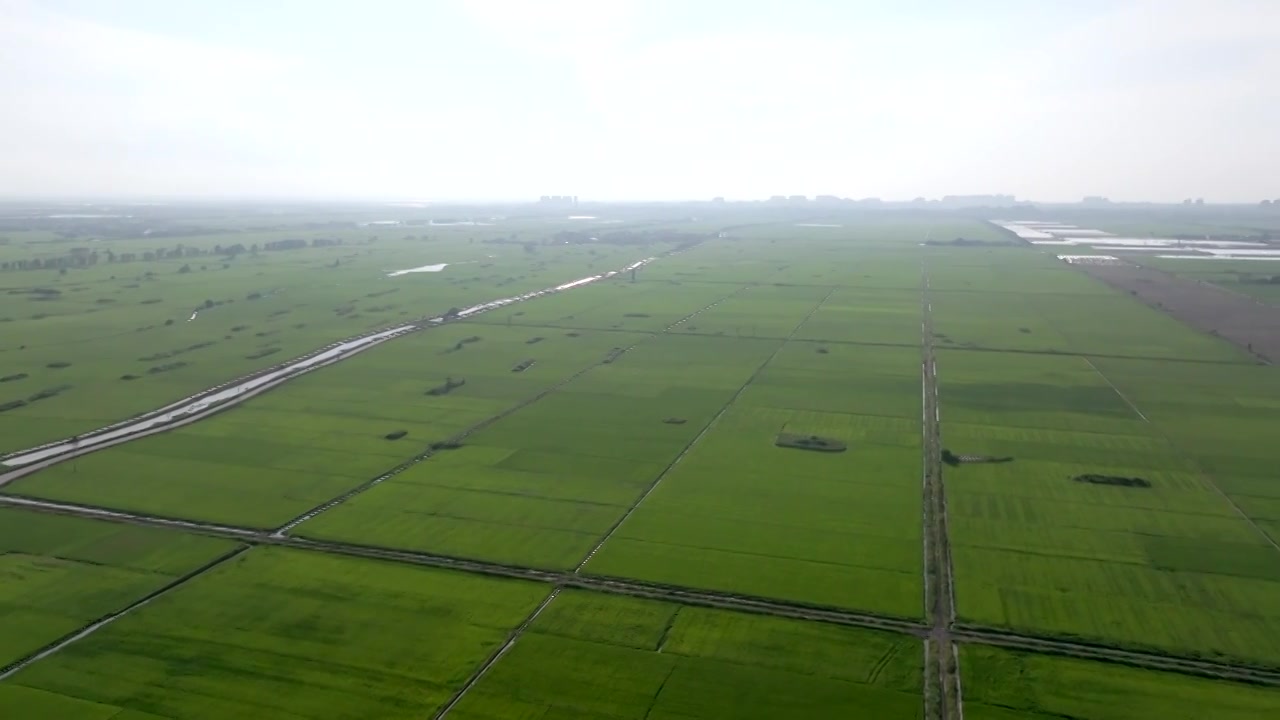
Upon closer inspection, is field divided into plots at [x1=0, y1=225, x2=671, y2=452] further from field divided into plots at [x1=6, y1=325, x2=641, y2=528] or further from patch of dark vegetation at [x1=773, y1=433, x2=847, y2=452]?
patch of dark vegetation at [x1=773, y1=433, x2=847, y2=452]

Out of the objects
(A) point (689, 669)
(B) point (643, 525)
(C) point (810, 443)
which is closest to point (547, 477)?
(B) point (643, 525)

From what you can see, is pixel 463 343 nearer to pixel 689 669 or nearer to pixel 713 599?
pixel 713 599

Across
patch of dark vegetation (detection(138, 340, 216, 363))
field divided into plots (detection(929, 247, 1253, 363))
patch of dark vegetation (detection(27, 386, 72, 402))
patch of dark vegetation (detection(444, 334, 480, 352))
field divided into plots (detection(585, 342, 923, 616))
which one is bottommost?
field divided into plots (detection(585, 342, 923, 616))

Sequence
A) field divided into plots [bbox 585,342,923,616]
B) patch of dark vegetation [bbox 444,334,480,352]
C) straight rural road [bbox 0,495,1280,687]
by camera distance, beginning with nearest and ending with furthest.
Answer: straight rural road [bbox 0,495,1280,687], field divided into plots [bbox 585,342,923,616], patch of dark vegetation [bbox 444,334,480,352]

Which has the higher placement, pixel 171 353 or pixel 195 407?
pixel 171 353

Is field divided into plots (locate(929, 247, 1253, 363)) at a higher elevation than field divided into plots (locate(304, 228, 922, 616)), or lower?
higher

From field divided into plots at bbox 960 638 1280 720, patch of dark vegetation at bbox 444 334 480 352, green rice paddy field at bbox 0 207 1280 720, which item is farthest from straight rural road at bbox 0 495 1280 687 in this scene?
patch of dark vegetation at bbox 444 334 480 352
